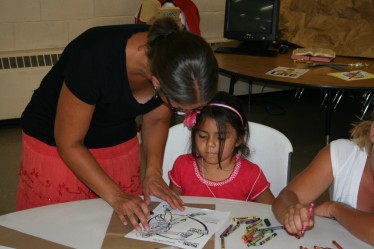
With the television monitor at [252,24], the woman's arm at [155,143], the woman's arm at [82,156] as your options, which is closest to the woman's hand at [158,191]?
the woman's arm at [155,143]

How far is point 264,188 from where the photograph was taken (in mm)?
1903

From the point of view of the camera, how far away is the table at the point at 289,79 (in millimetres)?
3078

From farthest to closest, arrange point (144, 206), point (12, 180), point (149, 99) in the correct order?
1. point (12, 180)
2. point (149, 99)
3. point (144, 206)

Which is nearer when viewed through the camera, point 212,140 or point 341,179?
point 341,179

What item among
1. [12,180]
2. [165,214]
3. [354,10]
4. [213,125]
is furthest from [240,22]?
[165,214]

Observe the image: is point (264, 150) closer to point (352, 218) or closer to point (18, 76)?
point (352, 218)

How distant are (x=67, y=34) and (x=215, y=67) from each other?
10.1 ft

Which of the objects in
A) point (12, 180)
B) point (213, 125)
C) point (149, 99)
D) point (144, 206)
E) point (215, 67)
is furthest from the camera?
point (12, 180)

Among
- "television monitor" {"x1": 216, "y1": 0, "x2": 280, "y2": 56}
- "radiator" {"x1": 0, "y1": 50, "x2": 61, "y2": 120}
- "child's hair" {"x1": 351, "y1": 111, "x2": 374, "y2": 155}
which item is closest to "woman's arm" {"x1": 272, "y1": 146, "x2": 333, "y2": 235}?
"child's hair" {"x1": 351, "y1": 111, "x2": 374, "y2": 155}

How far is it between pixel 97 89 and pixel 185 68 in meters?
0.35

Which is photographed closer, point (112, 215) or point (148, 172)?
point (112, 215)

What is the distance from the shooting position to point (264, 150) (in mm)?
2037

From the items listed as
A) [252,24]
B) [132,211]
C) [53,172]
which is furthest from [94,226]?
[252,24]

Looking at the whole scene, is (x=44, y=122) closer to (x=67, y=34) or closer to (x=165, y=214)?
(x=165, y=214)
